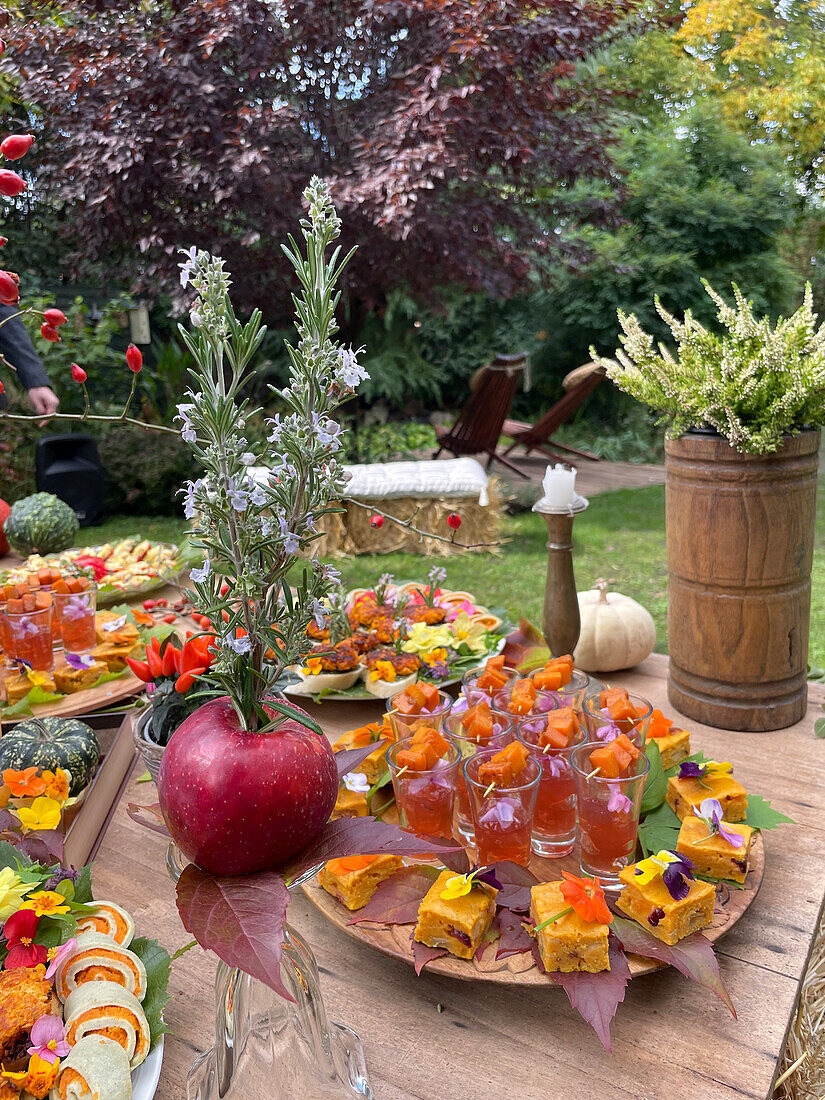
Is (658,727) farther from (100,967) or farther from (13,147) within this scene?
(13,147)

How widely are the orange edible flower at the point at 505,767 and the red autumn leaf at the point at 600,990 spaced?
0.17 meters


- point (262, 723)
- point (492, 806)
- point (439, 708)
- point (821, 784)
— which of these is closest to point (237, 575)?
point (262, 723)

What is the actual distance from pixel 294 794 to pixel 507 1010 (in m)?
0.38

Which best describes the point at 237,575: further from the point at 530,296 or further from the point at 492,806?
the point at 530,296

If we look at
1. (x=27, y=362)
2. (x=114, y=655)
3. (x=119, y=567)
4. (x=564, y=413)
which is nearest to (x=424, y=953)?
(x=114, y=655)

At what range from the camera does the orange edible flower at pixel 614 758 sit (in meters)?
0.87

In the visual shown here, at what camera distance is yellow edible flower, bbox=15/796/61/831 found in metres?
0.93

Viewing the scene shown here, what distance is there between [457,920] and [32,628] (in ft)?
3.35

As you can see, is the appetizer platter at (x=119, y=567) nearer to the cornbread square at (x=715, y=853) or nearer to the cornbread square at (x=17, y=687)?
the cornbread square at (x=17, y=687)

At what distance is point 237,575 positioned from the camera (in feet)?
1.79

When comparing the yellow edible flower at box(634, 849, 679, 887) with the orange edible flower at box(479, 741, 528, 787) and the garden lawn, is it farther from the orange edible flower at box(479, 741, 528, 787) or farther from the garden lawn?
the garden lawn

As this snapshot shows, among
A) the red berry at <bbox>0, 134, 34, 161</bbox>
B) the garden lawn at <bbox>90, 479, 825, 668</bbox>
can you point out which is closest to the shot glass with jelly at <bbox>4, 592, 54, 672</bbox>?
the red berry at <bbox>0, 134, 34, 161</bbox>

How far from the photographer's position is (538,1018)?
0.78 metres

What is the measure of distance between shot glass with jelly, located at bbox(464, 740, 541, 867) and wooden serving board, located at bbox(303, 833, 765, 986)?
63 millimetres
